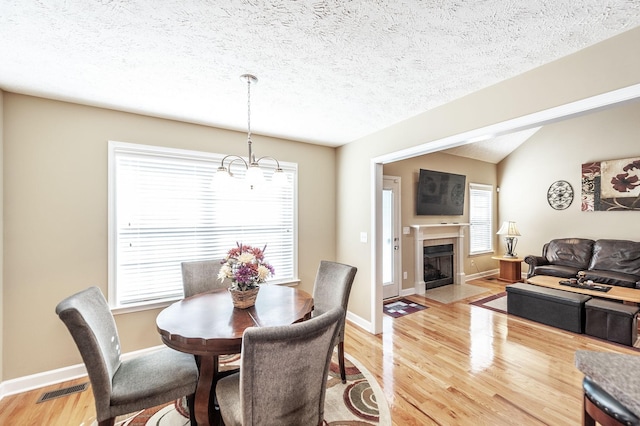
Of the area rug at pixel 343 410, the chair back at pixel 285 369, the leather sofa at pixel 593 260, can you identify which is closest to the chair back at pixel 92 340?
the area rug at pixel 343 410

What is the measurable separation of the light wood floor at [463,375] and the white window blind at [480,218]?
2.62 meters

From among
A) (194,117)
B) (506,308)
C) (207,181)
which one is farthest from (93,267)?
(506,308)

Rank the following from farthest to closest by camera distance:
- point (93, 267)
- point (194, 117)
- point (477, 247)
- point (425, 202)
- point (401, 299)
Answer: point (477, 247)
point (425, 202)
point (401, 299)
point (194, 117)
point (93, 267)

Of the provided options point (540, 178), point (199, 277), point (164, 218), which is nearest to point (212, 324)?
point (199, 277)

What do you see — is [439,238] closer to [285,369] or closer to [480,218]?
[480,218]

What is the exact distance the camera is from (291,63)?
1856 mm

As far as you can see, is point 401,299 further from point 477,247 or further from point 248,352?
point 248,352

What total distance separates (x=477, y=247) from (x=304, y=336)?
6161 mm

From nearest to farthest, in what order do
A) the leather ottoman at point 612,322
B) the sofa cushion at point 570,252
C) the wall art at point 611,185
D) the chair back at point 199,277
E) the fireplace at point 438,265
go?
the chair back at point 199,277
the leather ottoman at point 612,322
the wall art at point 611,185
the sofa cushion at point 570,252
the fireplace at point 438,265

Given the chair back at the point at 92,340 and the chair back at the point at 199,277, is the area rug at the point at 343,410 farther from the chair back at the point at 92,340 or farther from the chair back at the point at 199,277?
the chair back at the point at 199,277

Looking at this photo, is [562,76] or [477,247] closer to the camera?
[562,76]

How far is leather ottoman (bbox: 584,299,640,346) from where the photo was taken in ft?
9.66

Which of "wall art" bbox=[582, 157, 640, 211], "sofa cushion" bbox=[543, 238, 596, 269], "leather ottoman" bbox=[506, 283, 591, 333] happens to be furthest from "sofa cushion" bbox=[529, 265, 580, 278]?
"wall art" bbox=[582, 157, 640, 211]

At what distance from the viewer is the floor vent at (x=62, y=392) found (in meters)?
2.17
